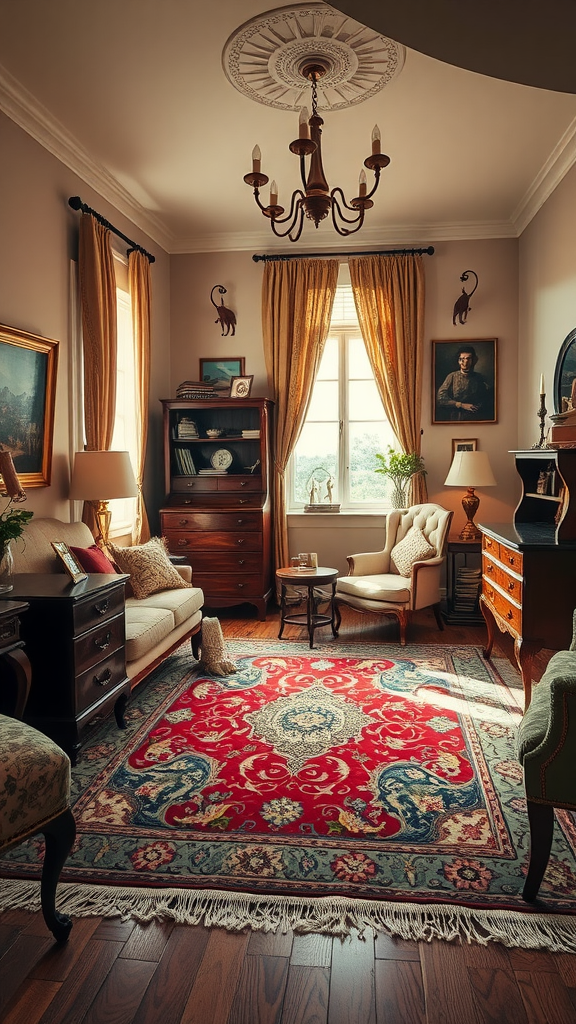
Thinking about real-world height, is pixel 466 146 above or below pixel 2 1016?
above

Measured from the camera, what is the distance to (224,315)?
20.4 ft

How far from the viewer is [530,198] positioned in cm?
525

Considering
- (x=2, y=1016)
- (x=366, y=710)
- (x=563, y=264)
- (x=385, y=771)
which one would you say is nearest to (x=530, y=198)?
(x=563, y=264)

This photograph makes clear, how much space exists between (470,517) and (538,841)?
154 inches

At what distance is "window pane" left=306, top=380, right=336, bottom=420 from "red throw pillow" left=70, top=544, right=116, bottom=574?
299 centimetres

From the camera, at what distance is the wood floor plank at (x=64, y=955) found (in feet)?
5.70

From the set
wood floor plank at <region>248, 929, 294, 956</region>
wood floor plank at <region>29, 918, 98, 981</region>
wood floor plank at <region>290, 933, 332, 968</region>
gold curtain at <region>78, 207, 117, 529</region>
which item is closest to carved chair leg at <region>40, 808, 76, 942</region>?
wood floor plank at <region>29, 918, 98, 981</region>

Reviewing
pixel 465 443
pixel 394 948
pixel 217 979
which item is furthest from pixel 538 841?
pixel 465 443

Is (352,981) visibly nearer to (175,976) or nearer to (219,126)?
(175,976)

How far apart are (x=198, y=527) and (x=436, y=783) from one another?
335 cm

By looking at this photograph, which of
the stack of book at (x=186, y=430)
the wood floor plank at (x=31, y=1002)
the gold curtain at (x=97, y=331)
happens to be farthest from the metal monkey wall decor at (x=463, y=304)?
the wood floor plank at (x=31, y=1002)

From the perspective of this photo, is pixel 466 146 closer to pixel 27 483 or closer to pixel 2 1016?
pixel 27 483

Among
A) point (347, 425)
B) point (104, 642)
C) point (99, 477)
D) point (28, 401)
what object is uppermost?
point (347, 425)

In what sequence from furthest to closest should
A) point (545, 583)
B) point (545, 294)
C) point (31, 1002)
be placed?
1. point (545, 294)
2. point (545, 583)
3. point (31, 1002)
